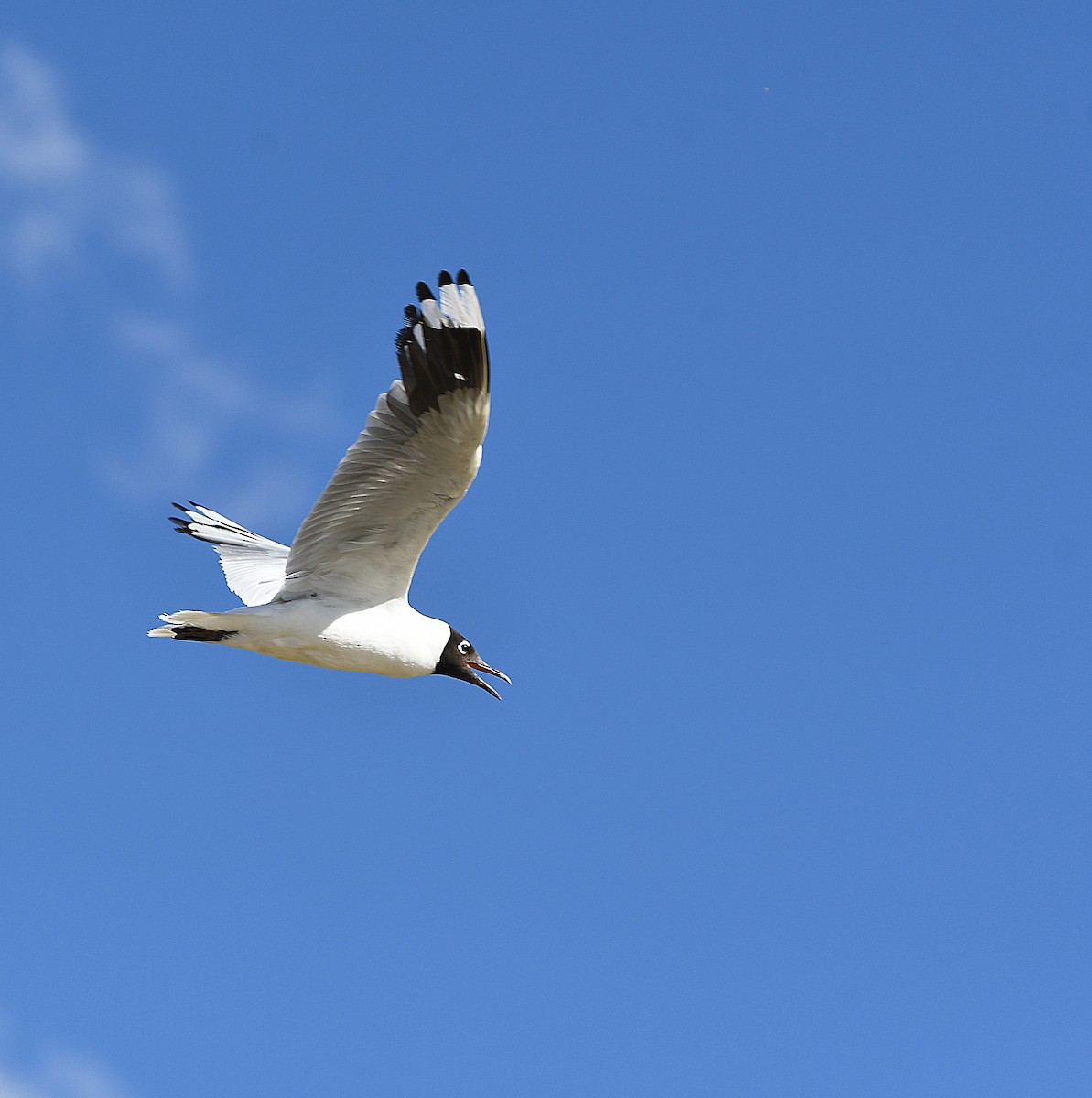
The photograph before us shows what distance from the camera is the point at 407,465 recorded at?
8.78 meters

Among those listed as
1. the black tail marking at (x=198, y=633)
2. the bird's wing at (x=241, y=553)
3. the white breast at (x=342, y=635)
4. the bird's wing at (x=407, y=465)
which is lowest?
the black tail marking at (x=198, y=633)

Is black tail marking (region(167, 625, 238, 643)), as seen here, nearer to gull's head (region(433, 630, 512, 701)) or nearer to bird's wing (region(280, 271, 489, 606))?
bird's wing (region(280, 271, 489, 606))

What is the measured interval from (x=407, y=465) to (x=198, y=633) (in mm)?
1908

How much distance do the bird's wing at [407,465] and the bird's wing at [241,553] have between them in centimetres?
163

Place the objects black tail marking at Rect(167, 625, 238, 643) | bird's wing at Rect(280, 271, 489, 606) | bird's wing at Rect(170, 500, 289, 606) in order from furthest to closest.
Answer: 1. bird's wing at Rect(170, 500, 289, 606)
2. black tail marking at Rect(167, 625, 238, 643)
3. bird's wing at Rect(280, 271, 489, 606)

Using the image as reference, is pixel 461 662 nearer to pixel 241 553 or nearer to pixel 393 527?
pixel 393 527

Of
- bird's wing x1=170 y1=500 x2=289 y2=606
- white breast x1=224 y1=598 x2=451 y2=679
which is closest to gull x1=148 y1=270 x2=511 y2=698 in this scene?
white breast x1=224 y1=598 x2=451 y2=679

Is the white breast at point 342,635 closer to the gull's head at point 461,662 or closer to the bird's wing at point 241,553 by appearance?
the gull's head at point 461,662

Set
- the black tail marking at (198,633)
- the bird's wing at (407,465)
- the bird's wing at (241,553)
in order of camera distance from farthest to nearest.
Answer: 1. the bird's wing at (241,553)
2. the black tail marking at (198,633)
3. the bird's wing at (407,465)

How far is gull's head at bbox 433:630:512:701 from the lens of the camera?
409 inches

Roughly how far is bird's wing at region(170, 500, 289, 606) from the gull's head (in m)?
1.60

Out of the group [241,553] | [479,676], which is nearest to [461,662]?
[479,676]

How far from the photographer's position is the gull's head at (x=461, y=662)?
1038 cm

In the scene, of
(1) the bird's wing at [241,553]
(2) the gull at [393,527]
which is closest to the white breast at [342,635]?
(2) the gull at [393,527]
